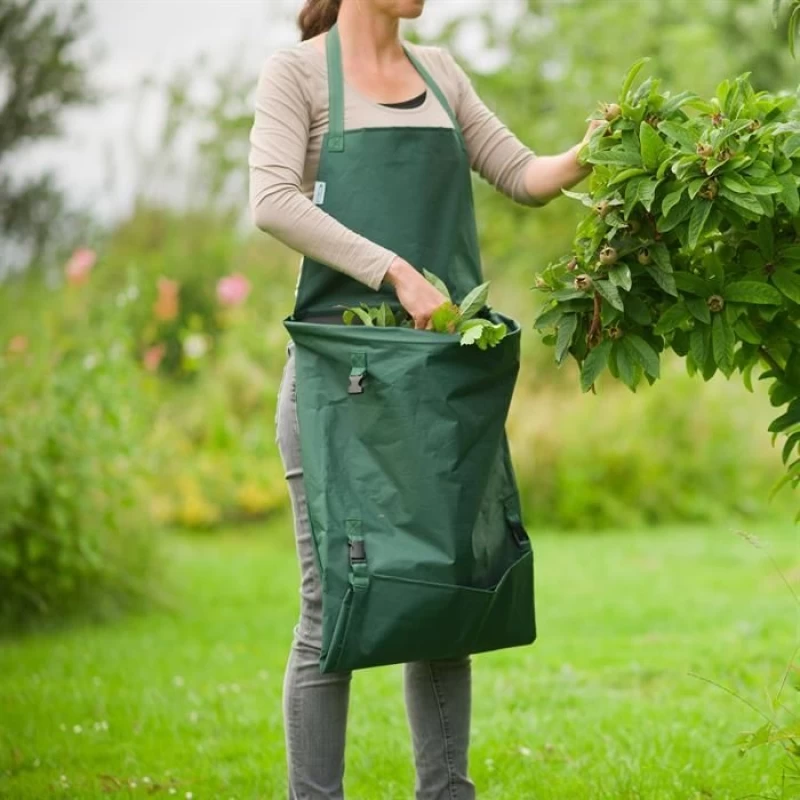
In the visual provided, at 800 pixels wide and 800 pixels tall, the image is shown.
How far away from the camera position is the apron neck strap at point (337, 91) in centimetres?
271

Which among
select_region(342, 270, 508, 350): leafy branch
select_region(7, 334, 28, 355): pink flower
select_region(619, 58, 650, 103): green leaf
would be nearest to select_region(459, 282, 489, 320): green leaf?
select_region(342, 270, 508, 350): leafy branch

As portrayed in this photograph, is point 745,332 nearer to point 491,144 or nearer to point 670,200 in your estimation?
point 670,200

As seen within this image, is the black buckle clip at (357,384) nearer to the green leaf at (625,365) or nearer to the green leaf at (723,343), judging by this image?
the green leaf at (625,365)

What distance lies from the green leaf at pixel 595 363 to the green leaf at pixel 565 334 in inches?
1.9

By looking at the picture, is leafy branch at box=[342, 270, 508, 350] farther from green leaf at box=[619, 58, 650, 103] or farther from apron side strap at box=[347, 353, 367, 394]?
green leaf at box=[619, 58, 650, 103]

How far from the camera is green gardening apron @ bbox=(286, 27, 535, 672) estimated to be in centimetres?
251

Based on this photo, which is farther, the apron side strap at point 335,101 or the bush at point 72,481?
the bush at point 72,481

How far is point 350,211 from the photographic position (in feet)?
8.86

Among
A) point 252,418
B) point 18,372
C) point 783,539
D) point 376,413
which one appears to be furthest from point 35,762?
point 252,418

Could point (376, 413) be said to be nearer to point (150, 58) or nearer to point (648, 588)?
point (648, 588)

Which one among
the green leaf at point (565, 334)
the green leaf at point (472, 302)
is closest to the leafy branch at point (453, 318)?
the green leaf at point (472, 302)

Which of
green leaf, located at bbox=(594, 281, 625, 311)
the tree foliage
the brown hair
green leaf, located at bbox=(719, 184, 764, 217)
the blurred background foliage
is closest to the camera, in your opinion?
green leaf, located at bbox=(719, 184, 764, 217)

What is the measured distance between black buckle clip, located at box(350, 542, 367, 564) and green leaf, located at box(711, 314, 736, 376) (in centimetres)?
74

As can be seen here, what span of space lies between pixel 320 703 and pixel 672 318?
1.04 m
